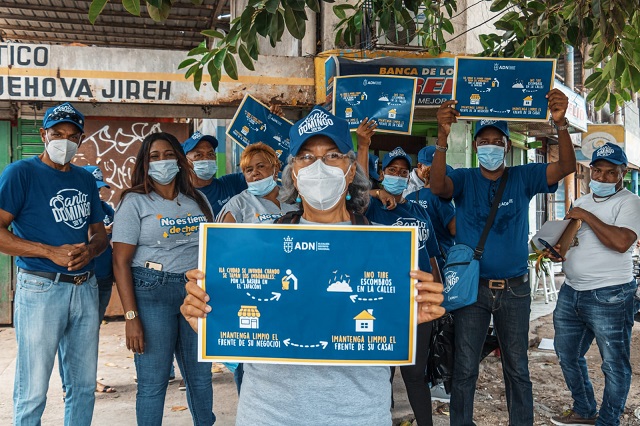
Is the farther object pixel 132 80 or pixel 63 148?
pixel 132 80

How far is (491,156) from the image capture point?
4.09 metres

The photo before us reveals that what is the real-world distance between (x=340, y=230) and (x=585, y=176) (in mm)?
20674

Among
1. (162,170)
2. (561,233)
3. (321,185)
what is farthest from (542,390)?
(321,185)

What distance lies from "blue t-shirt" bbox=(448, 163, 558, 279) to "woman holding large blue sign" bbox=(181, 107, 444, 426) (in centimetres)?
211

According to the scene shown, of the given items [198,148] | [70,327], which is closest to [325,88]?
[198,148]

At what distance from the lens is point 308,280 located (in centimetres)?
190

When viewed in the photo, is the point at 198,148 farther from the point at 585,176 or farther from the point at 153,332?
the point at 585,176

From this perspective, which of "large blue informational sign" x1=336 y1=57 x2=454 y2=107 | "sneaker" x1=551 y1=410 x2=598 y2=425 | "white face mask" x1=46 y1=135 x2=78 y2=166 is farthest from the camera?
"large blue informational sign" x1=336 y1=57 x2=454 y2=107

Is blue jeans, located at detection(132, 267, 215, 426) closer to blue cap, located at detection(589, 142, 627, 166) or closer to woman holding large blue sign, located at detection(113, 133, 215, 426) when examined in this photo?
woman holding large blue sign, located at detection(113, 133, 215, 426)

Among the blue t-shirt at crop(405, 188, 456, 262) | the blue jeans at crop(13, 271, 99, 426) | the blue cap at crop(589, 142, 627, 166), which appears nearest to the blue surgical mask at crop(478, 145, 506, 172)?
the blue t-shirt at crop(405, 188, 456, 262)

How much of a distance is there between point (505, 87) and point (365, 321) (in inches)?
119

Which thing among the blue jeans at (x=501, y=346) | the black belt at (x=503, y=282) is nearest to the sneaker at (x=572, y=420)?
the blue jeans at (x=501, y=346)

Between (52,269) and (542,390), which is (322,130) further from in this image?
(542,390)

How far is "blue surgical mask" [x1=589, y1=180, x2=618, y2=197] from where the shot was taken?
4.66 m
